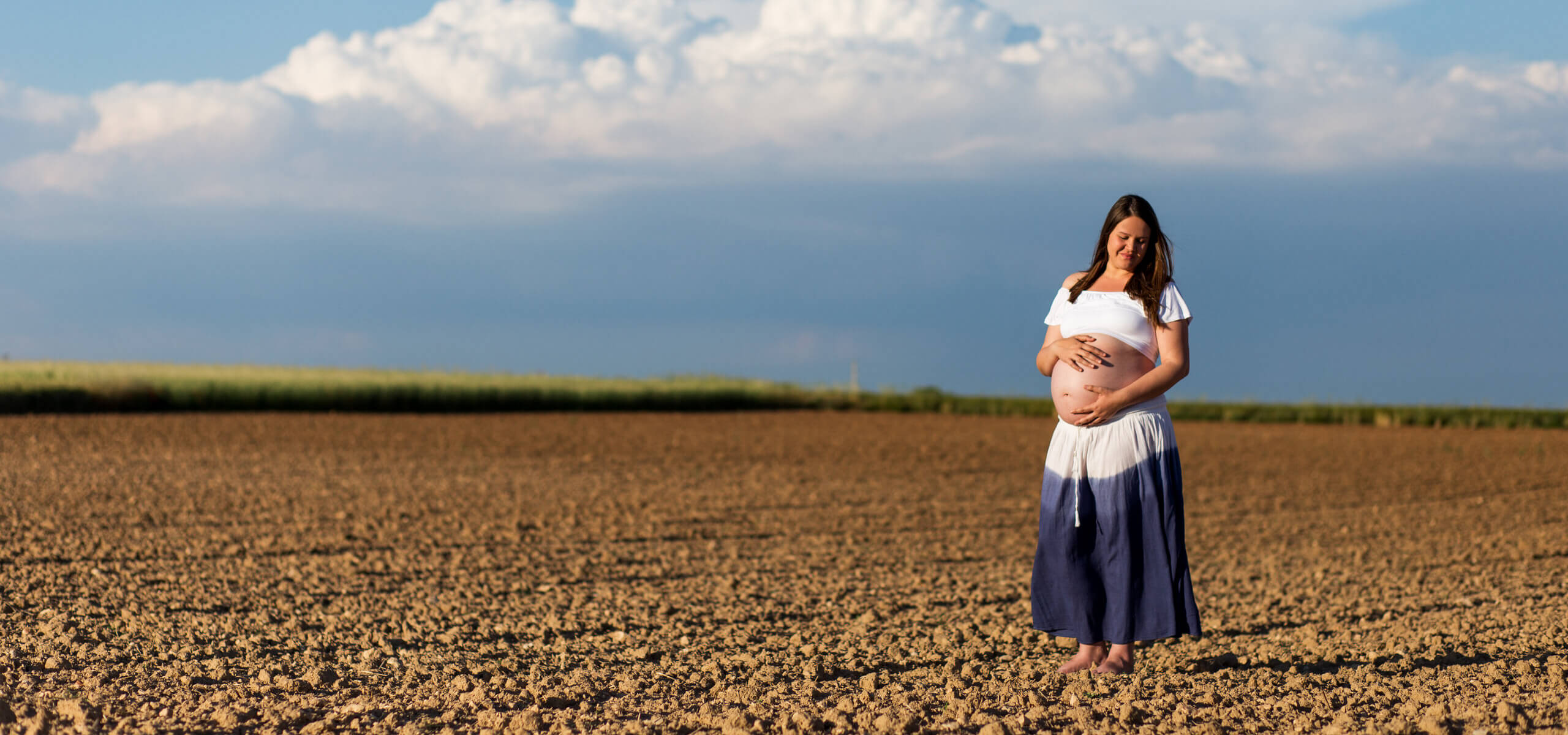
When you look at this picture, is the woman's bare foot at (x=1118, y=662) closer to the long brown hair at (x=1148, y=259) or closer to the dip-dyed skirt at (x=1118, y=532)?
the dip-dyed skirt at (x=1118, y=532)

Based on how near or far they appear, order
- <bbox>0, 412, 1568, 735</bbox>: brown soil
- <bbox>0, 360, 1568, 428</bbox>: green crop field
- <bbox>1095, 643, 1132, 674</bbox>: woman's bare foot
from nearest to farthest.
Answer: <bbox>0, 412, 1568, 735</bbox>: brown soil
<bbox>1095, 643, 1132, 674</bbox>: woman's bare foot
<bbox>0, 360, 1568, 428</bbox>: green crop field

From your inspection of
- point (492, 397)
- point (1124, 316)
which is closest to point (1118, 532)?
point (1124, 316)

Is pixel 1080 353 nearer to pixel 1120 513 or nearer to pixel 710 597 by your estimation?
pixel 1120 513

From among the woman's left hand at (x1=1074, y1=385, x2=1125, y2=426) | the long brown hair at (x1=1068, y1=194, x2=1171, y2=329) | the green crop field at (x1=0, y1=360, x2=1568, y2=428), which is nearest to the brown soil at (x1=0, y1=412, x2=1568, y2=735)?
the woman's left hand at (x1=1074, y1=385, x2=1125, y2=426)

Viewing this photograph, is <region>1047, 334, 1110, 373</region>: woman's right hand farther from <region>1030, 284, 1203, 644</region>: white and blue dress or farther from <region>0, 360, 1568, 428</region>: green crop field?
<region>0, 360, 1568, 428</region>: green crop field

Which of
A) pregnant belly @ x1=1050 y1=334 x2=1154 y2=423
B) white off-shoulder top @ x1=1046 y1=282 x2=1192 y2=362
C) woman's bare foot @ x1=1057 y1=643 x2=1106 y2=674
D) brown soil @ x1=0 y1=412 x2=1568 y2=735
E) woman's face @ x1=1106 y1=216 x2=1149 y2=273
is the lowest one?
brown soil @ x1=0 y1=412 x2=1568 y2=735

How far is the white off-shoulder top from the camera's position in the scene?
4.08 meters

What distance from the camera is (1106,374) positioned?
407 centimetres

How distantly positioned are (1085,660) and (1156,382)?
1125 millimetres

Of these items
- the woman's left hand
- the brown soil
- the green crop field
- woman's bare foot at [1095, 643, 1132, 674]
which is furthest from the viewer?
the green crop field

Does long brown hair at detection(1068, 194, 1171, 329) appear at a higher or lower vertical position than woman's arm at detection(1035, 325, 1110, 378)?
higher

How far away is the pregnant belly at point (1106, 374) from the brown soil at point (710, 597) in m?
1.03

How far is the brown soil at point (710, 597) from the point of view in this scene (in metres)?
3.91

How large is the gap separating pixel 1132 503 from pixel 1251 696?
784 mm
